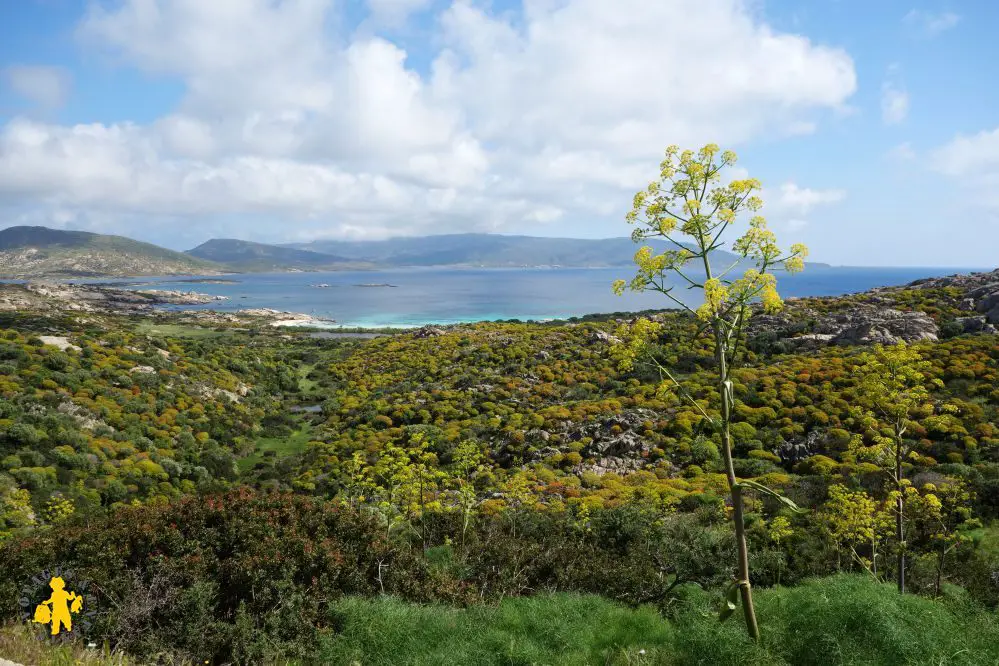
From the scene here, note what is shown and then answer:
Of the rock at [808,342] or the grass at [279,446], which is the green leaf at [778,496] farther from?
the rock at [808,342]

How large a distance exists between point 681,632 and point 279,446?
31.4 m

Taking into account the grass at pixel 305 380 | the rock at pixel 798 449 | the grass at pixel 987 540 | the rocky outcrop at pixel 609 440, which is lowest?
the grass at pixel 305 380

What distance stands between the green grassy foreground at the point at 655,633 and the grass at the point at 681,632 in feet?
0.04

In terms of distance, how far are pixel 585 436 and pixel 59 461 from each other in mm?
23875

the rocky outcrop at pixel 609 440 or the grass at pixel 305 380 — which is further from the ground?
the rocky outcrop at pixel 609 440

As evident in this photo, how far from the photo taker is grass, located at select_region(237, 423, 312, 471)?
29.5 m

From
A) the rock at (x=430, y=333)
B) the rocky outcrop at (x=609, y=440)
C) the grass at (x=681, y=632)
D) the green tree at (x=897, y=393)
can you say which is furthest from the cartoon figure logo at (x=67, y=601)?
the rock at (x=430, y=333)

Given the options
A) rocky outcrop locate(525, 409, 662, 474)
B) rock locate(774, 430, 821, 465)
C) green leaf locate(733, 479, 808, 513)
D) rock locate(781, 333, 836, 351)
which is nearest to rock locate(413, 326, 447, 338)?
rocky outcrop locate(525, 409, 662, 474)

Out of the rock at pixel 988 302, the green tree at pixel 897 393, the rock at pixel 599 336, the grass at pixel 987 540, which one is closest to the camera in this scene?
the green tree at pixel 897 393

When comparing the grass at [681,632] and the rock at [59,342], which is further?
the rock at [59,342]

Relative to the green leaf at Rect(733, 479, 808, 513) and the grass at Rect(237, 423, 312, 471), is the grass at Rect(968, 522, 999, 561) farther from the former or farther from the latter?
the grass at Rect(237, 423, 312, 471)

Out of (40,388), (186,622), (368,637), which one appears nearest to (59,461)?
(40,388)

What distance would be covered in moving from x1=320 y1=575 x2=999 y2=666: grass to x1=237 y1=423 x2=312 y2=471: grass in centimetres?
2538

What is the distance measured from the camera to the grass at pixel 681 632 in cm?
514
